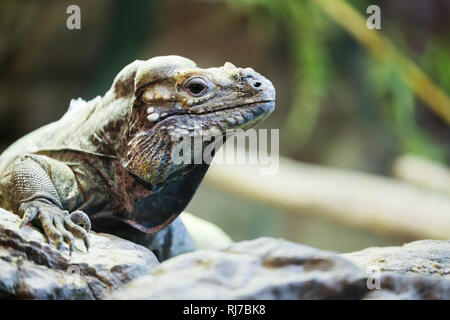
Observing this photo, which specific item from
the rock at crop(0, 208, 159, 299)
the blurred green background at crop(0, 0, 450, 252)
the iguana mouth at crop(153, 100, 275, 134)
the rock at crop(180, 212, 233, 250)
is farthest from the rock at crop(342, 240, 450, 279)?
the blurred green background at crop(0, 0, 450, 252)

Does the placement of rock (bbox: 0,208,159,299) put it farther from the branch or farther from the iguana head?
the branch

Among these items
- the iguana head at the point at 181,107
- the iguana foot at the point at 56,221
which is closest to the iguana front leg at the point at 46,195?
the iguana foot at the point at 56,221

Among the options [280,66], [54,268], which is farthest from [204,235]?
[280,66]

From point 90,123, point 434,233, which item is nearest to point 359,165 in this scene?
point 434,233

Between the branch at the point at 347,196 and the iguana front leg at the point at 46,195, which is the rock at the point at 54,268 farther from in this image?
the branch at the point at 347,196

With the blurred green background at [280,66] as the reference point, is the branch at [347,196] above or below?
below

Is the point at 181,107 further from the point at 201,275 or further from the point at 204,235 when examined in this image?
the point at 204,235

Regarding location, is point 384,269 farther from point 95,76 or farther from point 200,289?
point 95,76
